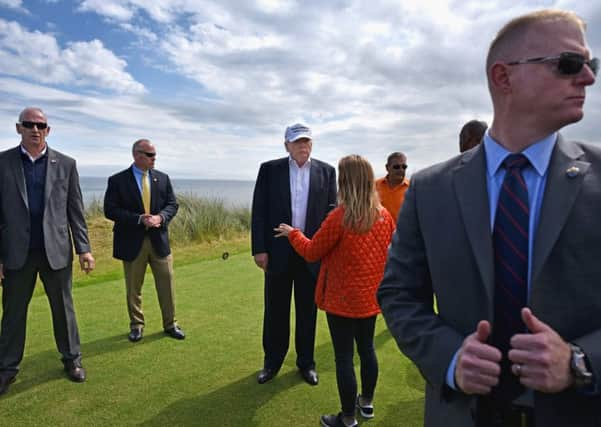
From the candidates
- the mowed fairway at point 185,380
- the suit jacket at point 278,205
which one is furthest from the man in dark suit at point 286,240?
the mowed fairway at point 185,380

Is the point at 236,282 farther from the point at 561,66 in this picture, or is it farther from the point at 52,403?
the point at 561,66

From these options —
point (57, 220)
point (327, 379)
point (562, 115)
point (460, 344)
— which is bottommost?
point (327, 379)

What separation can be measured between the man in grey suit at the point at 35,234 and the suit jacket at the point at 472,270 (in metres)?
3.28

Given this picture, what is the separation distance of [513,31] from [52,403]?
386 centimetres

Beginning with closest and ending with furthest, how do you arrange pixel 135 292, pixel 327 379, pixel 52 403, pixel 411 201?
pixel 411 201 < pixel 52 403 < pixel 327 379 < pixel 135 292

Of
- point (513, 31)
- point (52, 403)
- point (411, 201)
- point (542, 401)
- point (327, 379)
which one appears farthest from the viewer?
point (327, 379)

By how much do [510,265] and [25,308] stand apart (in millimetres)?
3957

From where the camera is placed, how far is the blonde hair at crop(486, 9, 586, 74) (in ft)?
4.07

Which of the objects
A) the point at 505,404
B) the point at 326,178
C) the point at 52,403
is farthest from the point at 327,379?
the point at 505,404

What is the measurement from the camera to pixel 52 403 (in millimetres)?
3389

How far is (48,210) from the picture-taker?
369 cm

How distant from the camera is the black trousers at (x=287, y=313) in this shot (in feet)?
12.5

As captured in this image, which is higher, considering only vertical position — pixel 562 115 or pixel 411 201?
pixel 562 115

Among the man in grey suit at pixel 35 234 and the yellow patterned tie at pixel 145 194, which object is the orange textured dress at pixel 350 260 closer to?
the man in grey suit at pixel 35 234
